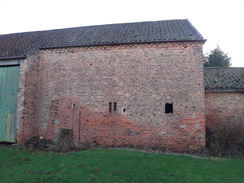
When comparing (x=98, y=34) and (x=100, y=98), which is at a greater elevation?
(x=98, y=34)

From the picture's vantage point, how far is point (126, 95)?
30.9 ft

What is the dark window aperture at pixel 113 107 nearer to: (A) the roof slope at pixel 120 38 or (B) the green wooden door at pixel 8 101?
(A) the roof slope at pixel 120 38

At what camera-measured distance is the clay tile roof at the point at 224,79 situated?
965 centimetres

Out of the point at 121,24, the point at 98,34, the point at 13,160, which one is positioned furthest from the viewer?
the point at 121,24

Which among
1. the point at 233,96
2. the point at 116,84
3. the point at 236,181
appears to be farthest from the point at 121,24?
the point at 236,181

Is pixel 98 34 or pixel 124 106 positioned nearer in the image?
pixel 124 106

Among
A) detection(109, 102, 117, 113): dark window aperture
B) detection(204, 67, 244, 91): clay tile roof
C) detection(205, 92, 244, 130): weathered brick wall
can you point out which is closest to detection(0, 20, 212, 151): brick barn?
detection(109, 102, 117, 113): dark window aperture

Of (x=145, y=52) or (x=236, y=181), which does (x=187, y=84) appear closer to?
(x=145, y=52)

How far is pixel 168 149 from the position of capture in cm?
865

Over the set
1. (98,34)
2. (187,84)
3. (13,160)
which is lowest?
(13,160)

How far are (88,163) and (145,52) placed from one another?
250 inches

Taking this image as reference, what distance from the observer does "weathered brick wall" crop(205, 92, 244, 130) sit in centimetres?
945

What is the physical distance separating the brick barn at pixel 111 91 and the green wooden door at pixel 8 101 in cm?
5

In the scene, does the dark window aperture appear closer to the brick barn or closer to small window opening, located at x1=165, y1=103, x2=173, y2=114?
the brick barn
